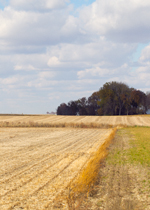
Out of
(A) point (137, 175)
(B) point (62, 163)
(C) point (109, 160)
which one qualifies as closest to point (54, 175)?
(B) point (62, 163)

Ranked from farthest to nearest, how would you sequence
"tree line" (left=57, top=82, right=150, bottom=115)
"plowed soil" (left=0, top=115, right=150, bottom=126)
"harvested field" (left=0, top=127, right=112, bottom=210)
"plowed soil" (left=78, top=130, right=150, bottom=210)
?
"tree line" (left=57, top=82, right=150, bottom=115), "plowed soil" (left=0, top=115, right=150, bottom=126), "harvested field" (left=0, top=127, right=112, bottom=210), "plowed soil" (left=78, top=130, right=150, bottom=210)

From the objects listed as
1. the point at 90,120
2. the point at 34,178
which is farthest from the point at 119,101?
the point at 34,178

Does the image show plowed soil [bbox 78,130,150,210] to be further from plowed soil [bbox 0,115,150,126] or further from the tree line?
the tree line

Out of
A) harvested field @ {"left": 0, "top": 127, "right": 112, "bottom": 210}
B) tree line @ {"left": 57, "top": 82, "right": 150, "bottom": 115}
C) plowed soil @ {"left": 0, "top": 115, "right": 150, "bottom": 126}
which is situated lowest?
harvested field @ {"left": 0, "top": 127, "right": 112, "bottom": 210}

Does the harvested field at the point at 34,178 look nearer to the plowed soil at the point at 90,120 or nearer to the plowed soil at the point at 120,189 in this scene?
the plowed soil at the point at 120,189

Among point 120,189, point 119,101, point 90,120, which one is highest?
point 119,101

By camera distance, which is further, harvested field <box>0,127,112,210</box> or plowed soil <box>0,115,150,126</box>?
plowed soil <box>0,115,150,126</box>

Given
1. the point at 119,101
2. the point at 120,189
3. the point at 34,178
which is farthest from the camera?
the point at 119,101

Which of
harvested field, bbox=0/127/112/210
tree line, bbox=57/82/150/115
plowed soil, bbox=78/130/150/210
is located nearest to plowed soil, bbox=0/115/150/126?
tree line, bbox=57/82/150/115

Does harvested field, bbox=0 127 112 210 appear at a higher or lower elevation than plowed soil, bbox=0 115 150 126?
lower

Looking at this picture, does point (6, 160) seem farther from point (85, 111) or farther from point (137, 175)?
point (85, 111)

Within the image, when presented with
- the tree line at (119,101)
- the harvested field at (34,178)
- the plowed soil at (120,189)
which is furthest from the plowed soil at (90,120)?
the plowed soil at (120,189)

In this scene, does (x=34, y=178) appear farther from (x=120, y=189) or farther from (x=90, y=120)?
(x=90, y=120)

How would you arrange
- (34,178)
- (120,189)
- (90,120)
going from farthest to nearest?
(90,120) → (34,178) → (120,189)
